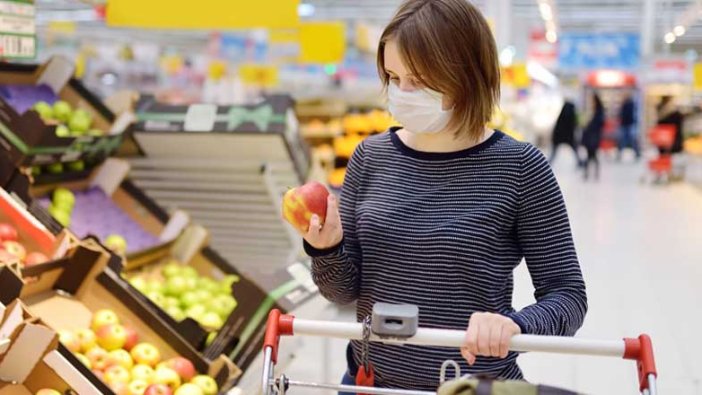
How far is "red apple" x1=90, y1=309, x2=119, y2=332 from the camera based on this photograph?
9.93 ft

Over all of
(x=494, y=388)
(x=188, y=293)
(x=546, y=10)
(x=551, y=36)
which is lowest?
(x=494, y=388)

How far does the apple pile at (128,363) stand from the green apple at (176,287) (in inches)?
31.9

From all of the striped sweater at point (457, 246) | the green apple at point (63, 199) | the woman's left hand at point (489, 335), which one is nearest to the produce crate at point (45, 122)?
the green apple at point (63, 199)

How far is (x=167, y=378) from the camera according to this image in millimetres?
2854

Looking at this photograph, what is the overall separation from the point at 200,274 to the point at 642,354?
3.09 m

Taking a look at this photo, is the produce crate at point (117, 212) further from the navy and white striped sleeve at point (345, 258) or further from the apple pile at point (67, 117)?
the navy and white striped sleeve at point (345, 258)

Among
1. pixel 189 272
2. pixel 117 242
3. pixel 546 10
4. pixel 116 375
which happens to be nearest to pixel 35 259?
pixel 116 375

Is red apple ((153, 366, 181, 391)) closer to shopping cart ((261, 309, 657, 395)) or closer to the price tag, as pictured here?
shopping cart ((261, 309, 657, 395))

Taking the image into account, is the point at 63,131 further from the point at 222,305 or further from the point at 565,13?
the point at 565,13

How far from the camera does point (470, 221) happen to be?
1.74 metres

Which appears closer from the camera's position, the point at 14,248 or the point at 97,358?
the point at 97,358

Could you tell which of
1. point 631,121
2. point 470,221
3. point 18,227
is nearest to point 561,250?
point 470,221

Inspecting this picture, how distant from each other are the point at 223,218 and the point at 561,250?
3601 millimetres

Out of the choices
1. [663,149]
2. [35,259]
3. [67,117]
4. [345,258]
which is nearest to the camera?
[345,258]
